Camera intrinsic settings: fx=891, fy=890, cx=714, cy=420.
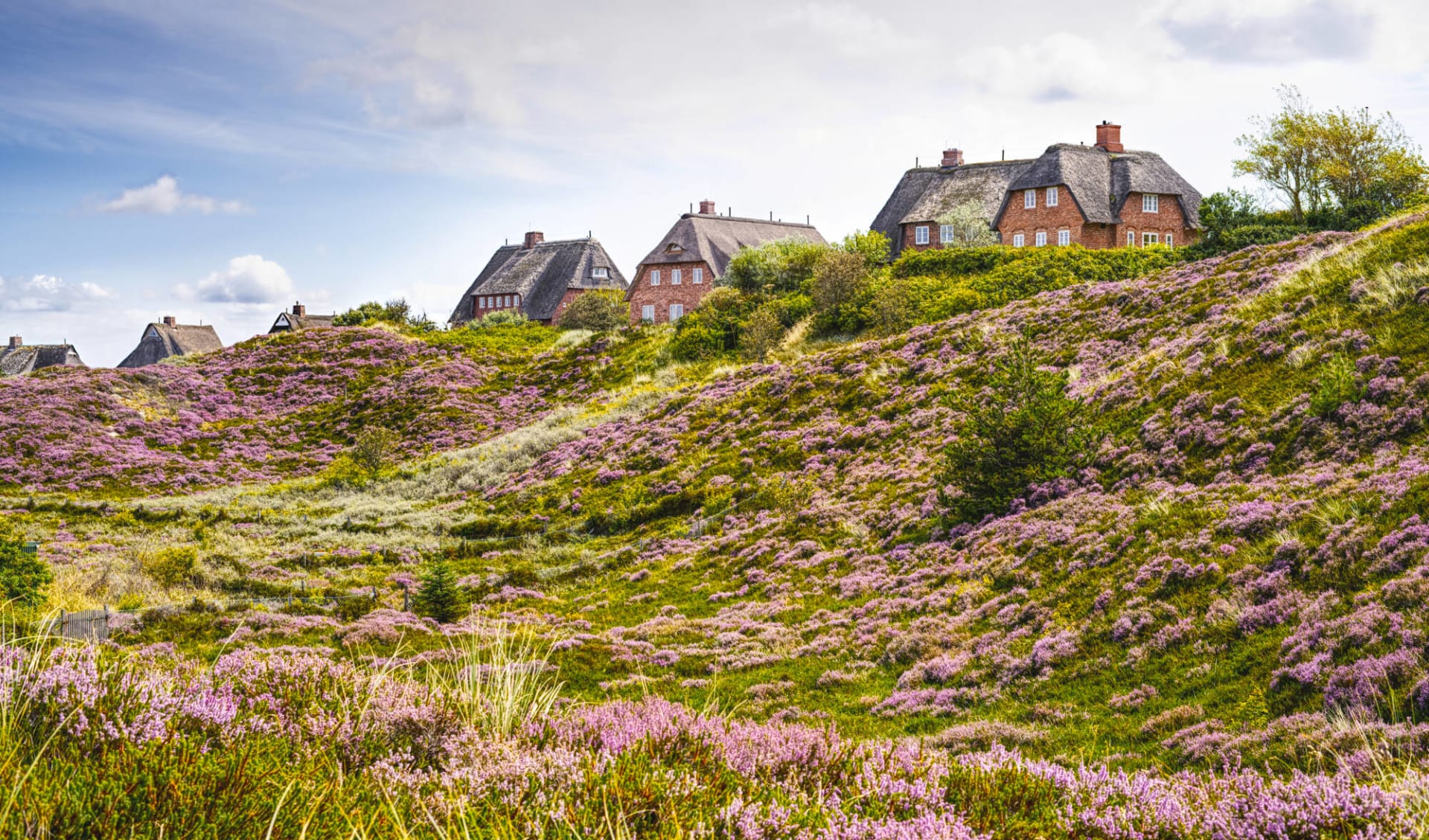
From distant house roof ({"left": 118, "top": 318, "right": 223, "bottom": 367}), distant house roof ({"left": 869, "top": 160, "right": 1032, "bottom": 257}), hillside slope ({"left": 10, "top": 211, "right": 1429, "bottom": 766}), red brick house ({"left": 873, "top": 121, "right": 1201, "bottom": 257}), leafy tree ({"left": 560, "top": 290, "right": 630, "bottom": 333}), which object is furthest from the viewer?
distant house roof ({"left": 118, "top": 318, "right": 223, "bottom": 367})

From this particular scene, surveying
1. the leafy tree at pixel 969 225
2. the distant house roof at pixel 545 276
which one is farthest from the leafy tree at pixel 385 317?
the leafy tree at pixel 969 225

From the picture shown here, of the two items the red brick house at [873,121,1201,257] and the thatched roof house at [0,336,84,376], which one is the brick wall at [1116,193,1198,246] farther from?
the thatched roof house at [0,336,84,376]

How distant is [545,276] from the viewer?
3492 inches

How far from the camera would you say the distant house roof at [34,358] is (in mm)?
97250

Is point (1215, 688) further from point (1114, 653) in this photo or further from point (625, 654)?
point (625, 654)

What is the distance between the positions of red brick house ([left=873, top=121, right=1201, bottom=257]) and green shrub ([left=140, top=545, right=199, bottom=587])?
52.9 meters

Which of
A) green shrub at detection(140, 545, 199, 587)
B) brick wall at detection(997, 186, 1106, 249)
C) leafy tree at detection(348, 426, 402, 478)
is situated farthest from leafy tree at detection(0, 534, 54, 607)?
brick wall at detection(997, 186, 1106, 249)

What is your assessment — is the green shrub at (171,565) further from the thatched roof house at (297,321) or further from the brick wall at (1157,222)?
the thatched roof house at (297,321)

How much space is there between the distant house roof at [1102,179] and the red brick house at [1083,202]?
0.07 m

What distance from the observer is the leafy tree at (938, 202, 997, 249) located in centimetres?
6056

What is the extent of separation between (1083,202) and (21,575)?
60.8 meters

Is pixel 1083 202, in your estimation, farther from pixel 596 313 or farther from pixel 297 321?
pixel 297 321

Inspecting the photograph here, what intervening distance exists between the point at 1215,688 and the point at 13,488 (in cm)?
4564

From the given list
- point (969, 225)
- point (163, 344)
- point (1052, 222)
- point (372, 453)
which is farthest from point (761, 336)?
point (163, 344)
